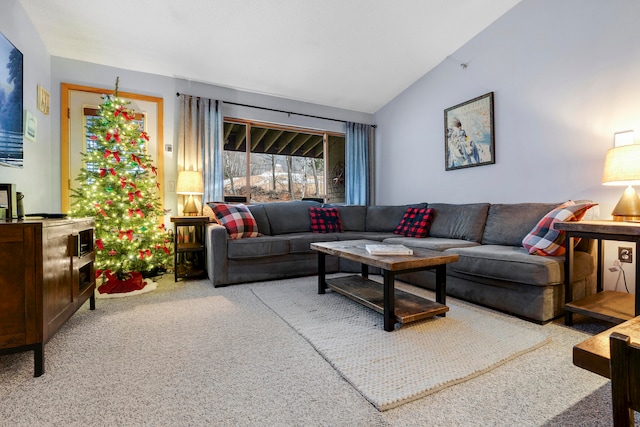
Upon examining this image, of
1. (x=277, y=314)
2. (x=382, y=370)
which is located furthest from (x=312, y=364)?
(x=277, y=314)

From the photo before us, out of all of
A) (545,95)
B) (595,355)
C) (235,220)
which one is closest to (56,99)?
(235,220)

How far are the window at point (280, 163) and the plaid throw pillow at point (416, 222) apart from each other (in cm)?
153

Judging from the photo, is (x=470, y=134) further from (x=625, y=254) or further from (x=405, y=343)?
(x=405, y=343)

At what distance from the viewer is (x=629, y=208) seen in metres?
2.16

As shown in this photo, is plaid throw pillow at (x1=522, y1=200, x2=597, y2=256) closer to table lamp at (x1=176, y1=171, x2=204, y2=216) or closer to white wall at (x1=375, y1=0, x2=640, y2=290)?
white wall at (x1=375, y1=0, x2=640, y2=290)

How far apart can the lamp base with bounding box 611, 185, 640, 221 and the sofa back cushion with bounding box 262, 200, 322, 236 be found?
9.91 feet

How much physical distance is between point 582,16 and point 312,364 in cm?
364

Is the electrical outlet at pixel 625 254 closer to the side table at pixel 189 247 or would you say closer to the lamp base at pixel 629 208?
the lamp base at pixel 629 208

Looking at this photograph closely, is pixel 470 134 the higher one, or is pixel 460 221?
pixel 470 134

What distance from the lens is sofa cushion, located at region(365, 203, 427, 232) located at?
4.22 m

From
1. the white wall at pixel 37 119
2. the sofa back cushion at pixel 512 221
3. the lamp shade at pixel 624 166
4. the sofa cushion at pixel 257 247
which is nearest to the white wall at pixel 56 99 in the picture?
the white wall at pixel 37 119

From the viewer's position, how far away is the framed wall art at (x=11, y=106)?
201 cm

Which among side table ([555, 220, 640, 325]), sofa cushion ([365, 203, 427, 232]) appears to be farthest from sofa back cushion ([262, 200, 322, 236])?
side table ([555, 220, 640, 325])

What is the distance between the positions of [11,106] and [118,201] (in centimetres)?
116
